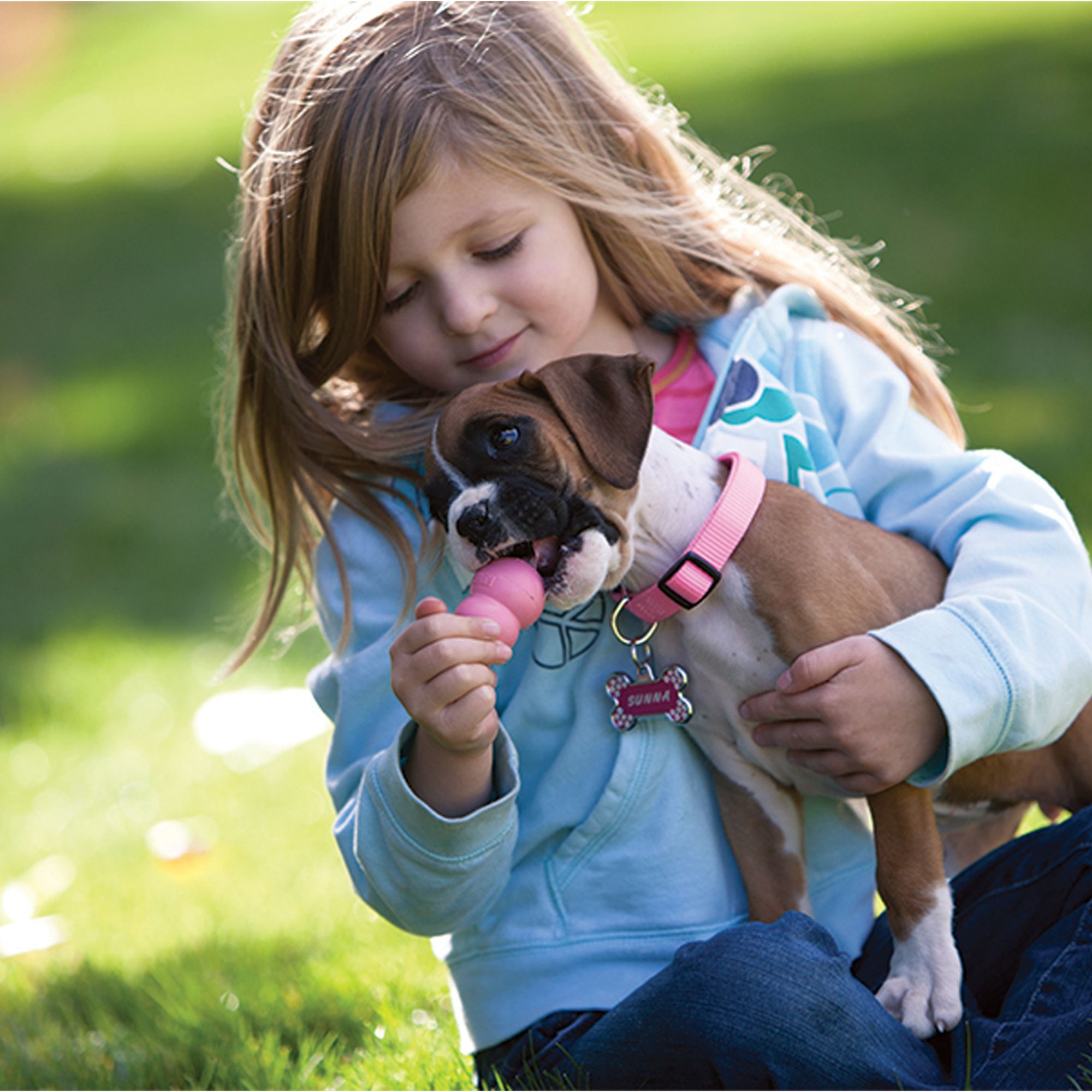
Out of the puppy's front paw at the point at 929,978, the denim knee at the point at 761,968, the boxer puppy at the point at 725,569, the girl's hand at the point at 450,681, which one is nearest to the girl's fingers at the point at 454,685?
the girl's hand at the point at 450,681

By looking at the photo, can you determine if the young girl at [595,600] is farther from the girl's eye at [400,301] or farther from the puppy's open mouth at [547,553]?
the puppy's open mouth at [547,553]

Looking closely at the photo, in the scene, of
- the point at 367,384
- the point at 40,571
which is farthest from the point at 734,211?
the point at 40,571

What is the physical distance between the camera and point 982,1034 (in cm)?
257

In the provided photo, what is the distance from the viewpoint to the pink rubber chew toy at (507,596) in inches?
99.9

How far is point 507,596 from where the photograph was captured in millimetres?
2562

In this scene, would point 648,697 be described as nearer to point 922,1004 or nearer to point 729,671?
point 729,671

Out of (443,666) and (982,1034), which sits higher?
(443,666)

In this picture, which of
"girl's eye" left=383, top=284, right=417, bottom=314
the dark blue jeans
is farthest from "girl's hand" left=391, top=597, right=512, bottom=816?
"girl's eye" left=383, top=284, right=417, bottom=314

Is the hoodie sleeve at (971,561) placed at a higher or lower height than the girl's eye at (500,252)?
lower

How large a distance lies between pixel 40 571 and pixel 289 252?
5.74 m

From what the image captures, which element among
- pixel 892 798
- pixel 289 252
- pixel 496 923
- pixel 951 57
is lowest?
pixel 951 57

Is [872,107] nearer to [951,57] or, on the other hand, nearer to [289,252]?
[951,57]

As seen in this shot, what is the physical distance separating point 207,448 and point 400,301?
6.74 metres

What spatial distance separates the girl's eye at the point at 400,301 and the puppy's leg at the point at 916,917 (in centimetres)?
145
